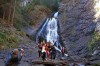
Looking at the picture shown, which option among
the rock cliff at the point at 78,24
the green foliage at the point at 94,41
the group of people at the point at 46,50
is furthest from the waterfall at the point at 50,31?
the group of people at the point at 46,50

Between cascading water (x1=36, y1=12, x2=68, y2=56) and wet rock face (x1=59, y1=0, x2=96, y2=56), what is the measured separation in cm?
107

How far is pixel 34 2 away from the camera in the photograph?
4453cm

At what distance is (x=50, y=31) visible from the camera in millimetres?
37312

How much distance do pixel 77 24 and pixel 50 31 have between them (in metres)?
5.03

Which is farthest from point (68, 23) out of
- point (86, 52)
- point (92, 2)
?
point (86, 52)

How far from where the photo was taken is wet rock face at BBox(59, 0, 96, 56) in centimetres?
2945

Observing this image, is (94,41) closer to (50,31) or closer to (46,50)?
(46,50)

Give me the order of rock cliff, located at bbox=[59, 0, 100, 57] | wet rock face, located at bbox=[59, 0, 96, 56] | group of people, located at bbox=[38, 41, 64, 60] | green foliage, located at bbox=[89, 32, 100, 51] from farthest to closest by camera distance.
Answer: wet rock face, located at bbox=[59, 0, 96, 56] < rock cliff, located at bbox=[59, 0, 100, 57] < green foliage, located at bbox=[89, 32, 100, 51] < group of people, located at bbox=[38, 41, 64, 60]

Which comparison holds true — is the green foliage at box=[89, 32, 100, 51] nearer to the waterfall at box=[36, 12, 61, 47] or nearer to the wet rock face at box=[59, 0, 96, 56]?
the wet rock face at box=[59, 0, 96, 56]

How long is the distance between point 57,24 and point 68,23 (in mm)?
2814

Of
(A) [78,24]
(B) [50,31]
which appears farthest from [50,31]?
(A) [78,24]

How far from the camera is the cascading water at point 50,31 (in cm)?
3553

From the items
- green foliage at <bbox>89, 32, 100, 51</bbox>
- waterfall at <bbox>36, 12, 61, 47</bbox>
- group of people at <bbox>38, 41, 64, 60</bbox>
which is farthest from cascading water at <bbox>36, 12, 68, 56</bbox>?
group of people at <bbox>38, 41, 64, 60</bbox>

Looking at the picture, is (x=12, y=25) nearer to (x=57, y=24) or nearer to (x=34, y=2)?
(x=57, y=24)
